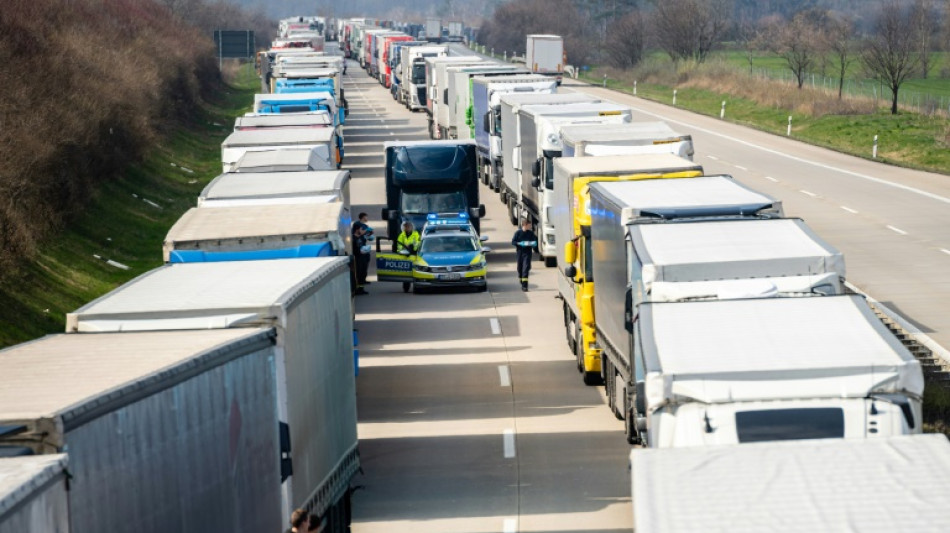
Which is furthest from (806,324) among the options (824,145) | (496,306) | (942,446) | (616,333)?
(824,145)

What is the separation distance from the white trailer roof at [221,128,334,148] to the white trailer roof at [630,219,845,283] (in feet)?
62.0

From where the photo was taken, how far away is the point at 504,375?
23625 millimetres

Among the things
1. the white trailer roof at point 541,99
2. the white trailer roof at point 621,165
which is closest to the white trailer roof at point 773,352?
the white trailer roof at point 621,165

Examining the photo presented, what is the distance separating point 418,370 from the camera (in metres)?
24.3

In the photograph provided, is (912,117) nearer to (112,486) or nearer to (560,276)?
(560,276)

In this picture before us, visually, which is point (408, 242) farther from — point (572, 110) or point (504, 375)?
point (504, 375)

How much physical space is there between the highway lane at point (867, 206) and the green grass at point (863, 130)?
1.84 m

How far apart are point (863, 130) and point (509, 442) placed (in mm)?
48321

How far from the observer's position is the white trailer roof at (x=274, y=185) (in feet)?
80.7

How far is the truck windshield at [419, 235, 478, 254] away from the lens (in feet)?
104

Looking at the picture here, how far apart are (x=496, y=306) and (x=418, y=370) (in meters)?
5.92

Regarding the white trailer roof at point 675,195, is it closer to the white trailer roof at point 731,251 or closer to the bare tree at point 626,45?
the white trailer roof at point 731,251

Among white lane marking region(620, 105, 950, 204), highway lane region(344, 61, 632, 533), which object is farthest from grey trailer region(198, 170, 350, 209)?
white lane marking region(620, 105, 950, 204)

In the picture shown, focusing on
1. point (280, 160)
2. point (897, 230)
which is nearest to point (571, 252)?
point (280, 160)
